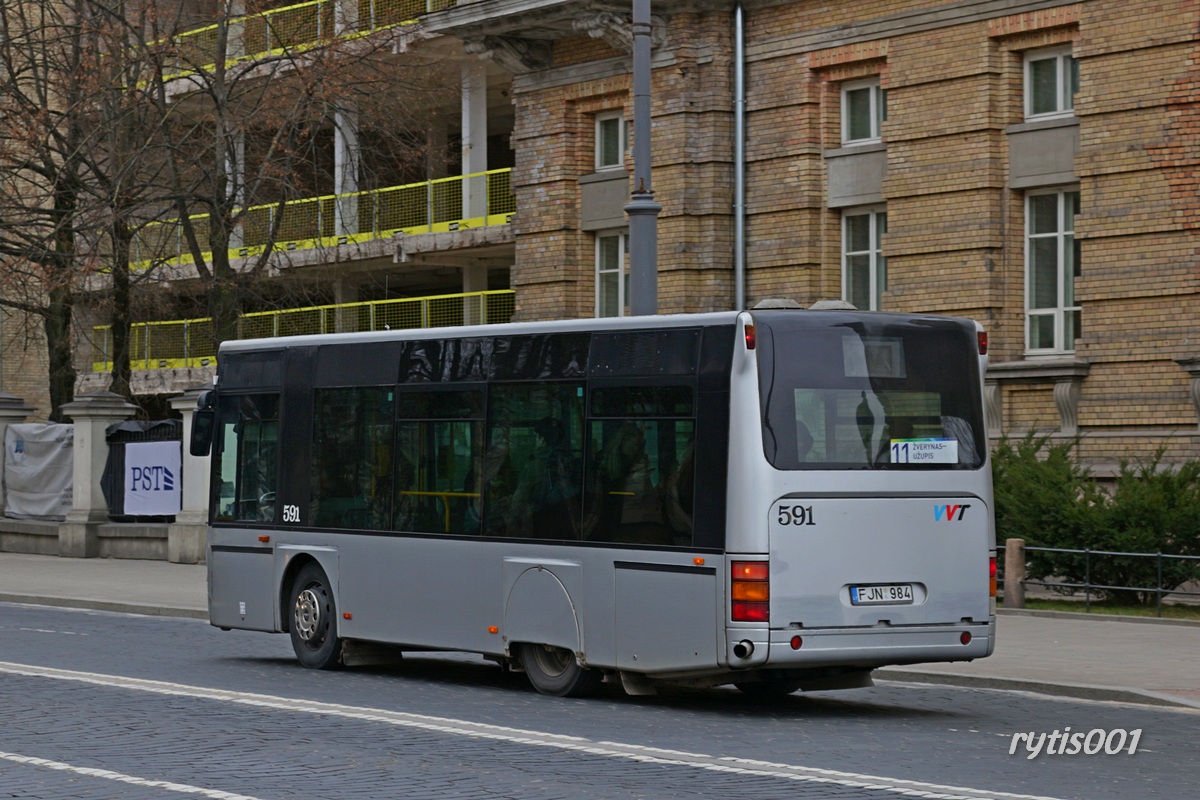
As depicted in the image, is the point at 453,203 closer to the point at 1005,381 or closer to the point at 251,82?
the point at 251,82

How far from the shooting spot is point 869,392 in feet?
41.6

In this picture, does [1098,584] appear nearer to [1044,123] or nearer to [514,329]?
[1044,123]

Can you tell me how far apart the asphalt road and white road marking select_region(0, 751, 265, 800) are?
15mm

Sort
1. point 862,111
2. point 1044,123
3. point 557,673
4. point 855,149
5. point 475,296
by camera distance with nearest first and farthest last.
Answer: point 557,673 < point 1044,123 < point 855,149 < point 862,111 < point 475,296

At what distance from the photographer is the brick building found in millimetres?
23594

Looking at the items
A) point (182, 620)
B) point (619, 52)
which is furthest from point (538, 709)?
point (619, 52)

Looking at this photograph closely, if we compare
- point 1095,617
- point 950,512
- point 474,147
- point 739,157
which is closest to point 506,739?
point 950,512

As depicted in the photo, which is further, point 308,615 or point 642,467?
point 308,615

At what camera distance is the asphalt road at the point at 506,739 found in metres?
9.38

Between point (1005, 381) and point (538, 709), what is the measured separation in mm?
13670

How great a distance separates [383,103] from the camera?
31.8 meters

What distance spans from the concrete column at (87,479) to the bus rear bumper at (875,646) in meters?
23.1

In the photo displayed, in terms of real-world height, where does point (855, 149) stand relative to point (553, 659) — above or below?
above

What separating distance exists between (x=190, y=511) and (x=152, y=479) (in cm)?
150
